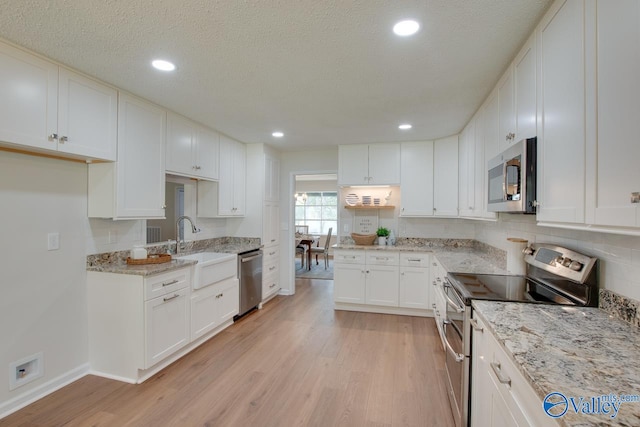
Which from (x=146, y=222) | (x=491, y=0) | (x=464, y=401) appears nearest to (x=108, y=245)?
(x=146, y=222)

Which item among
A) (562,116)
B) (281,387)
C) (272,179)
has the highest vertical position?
(272,179)

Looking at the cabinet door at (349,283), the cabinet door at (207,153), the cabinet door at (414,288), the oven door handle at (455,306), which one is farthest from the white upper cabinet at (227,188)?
the oven door handle at (455,306)

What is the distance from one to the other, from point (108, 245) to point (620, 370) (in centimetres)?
334

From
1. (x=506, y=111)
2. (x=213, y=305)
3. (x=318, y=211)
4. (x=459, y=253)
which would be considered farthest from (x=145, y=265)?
(x=318, y=211)

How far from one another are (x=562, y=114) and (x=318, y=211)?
8336 mm

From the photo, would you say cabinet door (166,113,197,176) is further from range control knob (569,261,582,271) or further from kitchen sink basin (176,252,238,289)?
range control knob (569,261,582,271)

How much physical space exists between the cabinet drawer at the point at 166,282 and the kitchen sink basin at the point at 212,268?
0.10 m

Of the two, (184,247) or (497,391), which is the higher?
(184,247)

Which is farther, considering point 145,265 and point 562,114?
point 145,265

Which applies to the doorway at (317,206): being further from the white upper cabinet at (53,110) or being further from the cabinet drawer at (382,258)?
the white upper cabinet at (53,110)

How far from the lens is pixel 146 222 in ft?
9.89

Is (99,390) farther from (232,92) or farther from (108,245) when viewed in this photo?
(232,92)

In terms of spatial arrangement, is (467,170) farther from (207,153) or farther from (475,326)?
(207,153)

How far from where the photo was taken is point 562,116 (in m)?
1.29
